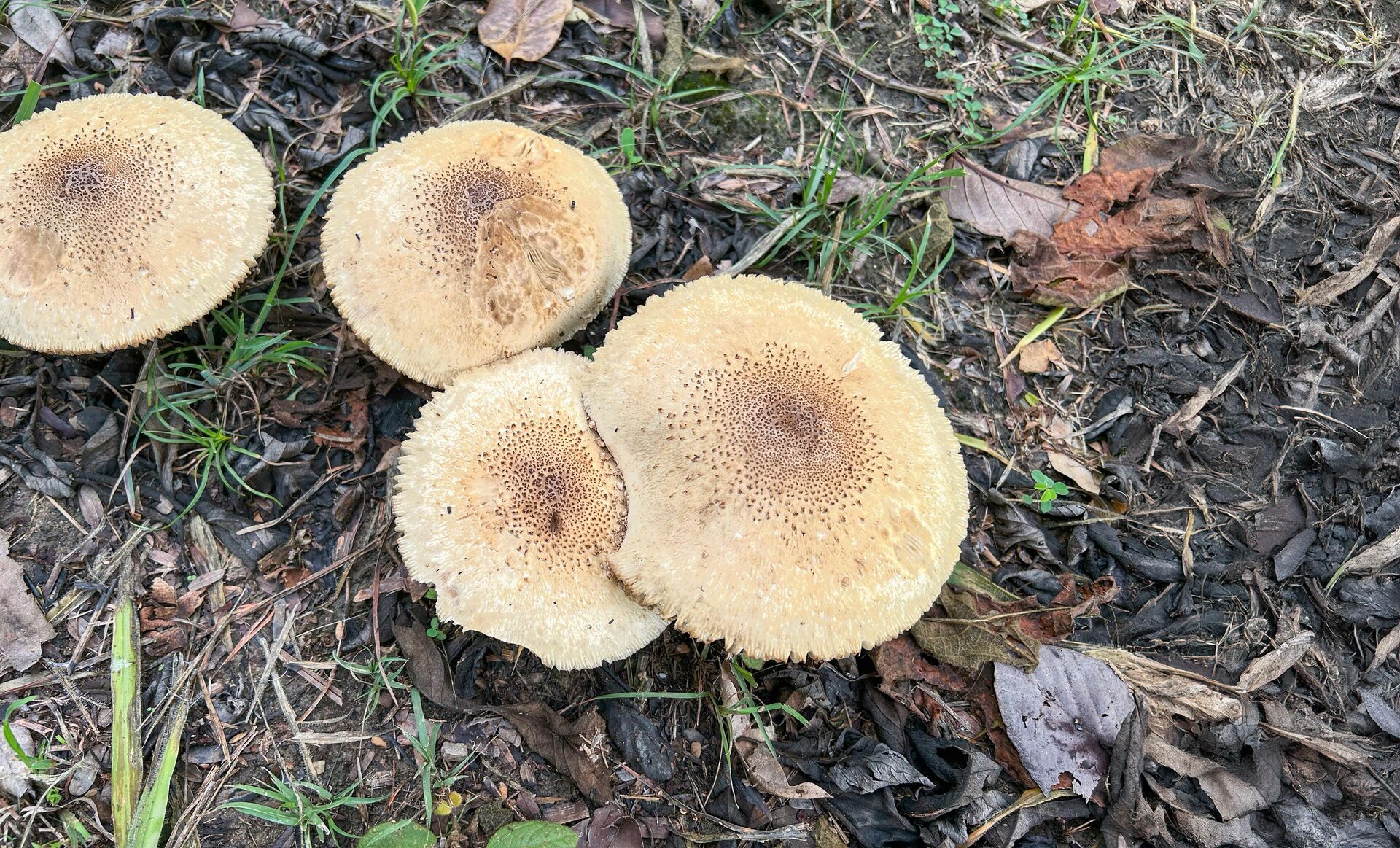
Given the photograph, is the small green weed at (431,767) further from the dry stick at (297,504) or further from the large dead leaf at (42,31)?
the large dead leaf at (42,31)

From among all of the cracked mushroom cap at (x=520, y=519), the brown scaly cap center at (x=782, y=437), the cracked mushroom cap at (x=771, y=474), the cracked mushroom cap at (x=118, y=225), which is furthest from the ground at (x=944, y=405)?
the brown scaly cap center at (x=782, y=437)

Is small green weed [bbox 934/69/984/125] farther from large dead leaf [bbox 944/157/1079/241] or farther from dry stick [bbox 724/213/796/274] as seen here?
dry stick [bbox 724/213/796/274]

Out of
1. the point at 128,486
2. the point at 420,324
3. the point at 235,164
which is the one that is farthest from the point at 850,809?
the point at 235,164

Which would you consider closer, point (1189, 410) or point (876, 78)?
point (1189, 410)

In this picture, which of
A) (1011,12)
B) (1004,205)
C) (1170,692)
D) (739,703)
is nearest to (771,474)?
(739,703)

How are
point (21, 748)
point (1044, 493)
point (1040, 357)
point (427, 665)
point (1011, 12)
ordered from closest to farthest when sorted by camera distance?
point (21, 748), point (427, 665), point (1044, 493), point (1040, 357), point (1011, 12)

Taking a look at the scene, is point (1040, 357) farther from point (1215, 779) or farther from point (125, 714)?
point (125, 714)
